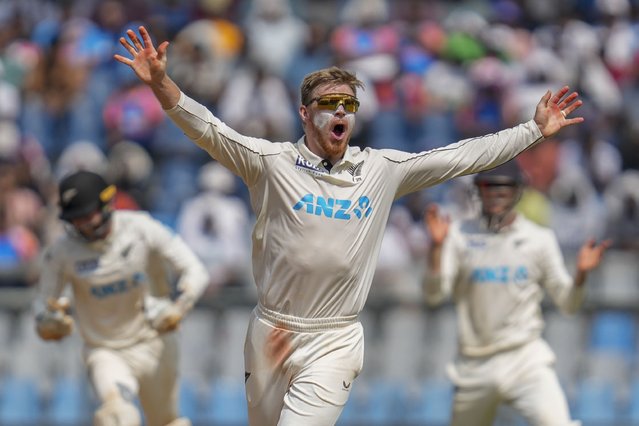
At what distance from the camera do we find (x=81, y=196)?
9727 mm

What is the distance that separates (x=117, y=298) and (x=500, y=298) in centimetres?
266

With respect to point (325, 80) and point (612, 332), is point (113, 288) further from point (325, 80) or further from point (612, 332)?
point (612, 332)

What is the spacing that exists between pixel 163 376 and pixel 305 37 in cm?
861

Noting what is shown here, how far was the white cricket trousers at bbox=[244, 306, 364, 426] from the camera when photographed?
790cm

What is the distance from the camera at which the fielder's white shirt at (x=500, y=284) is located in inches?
398

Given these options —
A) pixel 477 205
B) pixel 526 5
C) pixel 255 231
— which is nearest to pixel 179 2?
pixel 526 5

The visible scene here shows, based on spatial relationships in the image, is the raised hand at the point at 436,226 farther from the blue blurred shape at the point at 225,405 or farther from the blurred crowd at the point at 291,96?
the blurred crowd at the point at 291,96

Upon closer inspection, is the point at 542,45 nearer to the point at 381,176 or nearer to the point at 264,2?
the point at 264,2

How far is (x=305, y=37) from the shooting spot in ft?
59.5

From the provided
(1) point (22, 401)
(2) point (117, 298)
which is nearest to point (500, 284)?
(2) point (117, 298)

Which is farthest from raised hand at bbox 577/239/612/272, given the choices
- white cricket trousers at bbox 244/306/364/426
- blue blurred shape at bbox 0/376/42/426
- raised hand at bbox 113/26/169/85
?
blue blurred shape at bbox 0/376/42/426

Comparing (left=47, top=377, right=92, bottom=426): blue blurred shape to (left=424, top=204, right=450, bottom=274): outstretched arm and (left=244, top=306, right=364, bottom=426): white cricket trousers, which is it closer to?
(left=424, top=204, right=450, bottom=274): outstretched arm

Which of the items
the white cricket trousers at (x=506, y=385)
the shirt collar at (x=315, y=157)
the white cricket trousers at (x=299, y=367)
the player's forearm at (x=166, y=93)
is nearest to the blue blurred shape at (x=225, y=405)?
the white cricket trousers at (x=506, y=385)

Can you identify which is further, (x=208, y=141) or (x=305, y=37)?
(x=305, y=37)
